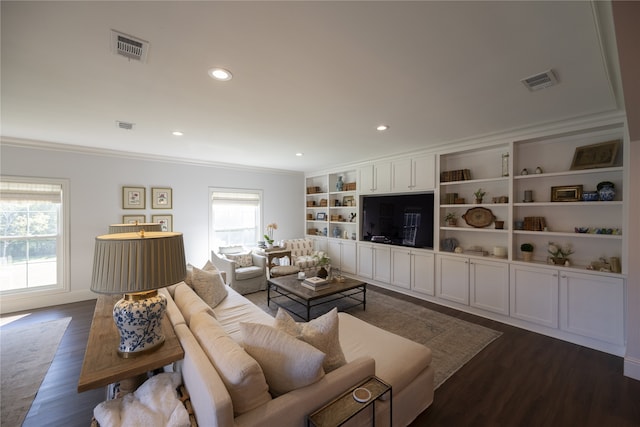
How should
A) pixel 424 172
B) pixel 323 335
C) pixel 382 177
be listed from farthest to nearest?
pixel 382 177, pixel 424 172, pixel 323 335

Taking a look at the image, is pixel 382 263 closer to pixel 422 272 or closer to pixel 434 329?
pixel 422 272

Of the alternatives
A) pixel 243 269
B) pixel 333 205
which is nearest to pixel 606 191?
pixel 333 205

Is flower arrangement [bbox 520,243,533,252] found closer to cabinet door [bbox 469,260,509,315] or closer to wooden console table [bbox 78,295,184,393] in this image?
cabinet door [bbox 469,260,509,315]

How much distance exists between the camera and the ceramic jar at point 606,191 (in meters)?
2.82

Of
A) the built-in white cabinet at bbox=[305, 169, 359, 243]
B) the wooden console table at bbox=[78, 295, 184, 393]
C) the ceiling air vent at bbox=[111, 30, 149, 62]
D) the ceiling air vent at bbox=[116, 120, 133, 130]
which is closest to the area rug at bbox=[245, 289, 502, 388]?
the built-in white cabinet at bbox=[305, 169, 359, 243]

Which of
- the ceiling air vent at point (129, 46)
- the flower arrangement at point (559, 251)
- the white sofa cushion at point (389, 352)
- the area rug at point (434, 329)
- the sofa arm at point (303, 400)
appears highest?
the ceiling air vent at point (129, 46)

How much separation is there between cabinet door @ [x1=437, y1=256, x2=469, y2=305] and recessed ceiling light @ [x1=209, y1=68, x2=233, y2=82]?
380 centimetres

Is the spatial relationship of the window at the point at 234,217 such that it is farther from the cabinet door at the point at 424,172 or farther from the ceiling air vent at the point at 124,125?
the cabinet door at the point at 424,172

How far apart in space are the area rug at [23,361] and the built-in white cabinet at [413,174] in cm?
498

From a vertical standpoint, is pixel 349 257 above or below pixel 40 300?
above

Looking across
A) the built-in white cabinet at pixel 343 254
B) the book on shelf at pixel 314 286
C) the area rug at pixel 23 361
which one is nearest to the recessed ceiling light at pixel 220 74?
the book on shelf at pixel 314 286

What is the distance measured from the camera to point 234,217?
19.4 ft

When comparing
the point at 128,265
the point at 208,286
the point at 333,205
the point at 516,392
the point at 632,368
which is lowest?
the point at 516,392

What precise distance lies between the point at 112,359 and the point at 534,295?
4164 mm
